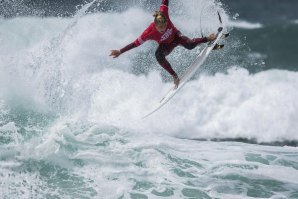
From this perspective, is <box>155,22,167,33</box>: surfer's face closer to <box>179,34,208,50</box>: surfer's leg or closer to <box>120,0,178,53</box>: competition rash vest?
<box>120,0,178,53</box>: competition rash vest

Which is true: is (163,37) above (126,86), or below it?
above

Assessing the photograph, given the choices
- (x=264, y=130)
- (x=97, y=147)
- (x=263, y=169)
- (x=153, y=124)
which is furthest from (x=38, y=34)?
(x=263, y=169)

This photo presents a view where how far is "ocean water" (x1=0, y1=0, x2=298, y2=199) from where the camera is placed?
7.80 metres

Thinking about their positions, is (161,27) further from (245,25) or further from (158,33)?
(245,25)

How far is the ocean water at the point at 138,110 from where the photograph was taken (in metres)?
7.80

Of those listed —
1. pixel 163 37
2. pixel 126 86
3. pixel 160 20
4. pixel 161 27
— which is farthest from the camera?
pixel 126 86

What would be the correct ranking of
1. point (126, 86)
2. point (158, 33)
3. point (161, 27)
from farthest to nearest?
point (126, 86) → point (158, 33) → point (161, 27)

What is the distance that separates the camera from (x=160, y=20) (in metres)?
6.78

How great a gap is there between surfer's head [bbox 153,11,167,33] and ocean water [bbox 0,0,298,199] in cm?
154

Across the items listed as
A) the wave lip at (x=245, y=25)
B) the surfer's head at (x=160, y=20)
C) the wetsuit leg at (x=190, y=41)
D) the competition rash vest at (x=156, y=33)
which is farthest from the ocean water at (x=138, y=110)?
the wetsuit leg at (x=190, y=41)

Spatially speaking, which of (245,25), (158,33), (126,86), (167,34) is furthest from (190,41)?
(245,25)

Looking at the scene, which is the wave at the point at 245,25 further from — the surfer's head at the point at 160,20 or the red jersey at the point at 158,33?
the surfer's head at the point at 160,20

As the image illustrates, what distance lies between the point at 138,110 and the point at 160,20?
604 centimetres

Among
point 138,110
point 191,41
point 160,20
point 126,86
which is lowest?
point 138,110
